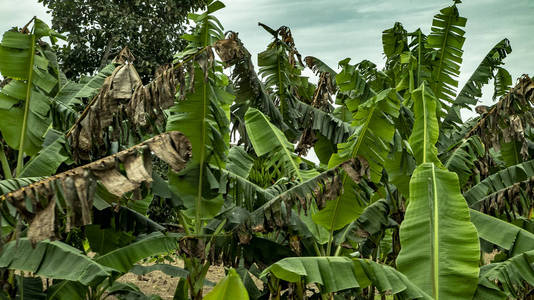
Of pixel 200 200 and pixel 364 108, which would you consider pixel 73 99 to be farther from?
→ pixel 364 108

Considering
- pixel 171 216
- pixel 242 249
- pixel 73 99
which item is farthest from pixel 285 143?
pixel 171 216

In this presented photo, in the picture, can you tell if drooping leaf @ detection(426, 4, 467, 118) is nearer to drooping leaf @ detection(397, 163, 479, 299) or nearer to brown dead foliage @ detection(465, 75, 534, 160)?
brown dead foliage @ detection(465, 75, 534, 160)

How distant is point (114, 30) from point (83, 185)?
11.2 meters

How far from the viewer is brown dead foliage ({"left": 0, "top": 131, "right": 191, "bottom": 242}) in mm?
3402

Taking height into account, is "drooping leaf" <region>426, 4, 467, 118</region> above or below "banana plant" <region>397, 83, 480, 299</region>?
above

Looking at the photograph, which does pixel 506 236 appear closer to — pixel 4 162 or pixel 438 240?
pixel 438 240

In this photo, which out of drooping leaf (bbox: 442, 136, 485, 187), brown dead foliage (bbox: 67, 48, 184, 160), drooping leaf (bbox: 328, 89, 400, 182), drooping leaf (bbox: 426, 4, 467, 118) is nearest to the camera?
brown dead foliage (bbox: 67, 48, 184, 160)

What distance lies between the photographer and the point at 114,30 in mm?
14055

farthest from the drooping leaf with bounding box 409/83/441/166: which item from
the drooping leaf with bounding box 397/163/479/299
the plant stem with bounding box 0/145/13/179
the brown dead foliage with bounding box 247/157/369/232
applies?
the plant stem with bounding box 0/145/13/179

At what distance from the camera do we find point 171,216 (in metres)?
13.7

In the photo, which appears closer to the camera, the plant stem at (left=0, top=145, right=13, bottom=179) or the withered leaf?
the withered leaf

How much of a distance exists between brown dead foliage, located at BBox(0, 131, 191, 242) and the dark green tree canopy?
10.2 meters

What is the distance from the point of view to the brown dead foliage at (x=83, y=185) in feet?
11.2

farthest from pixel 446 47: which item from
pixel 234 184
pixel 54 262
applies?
pixel 54 262
